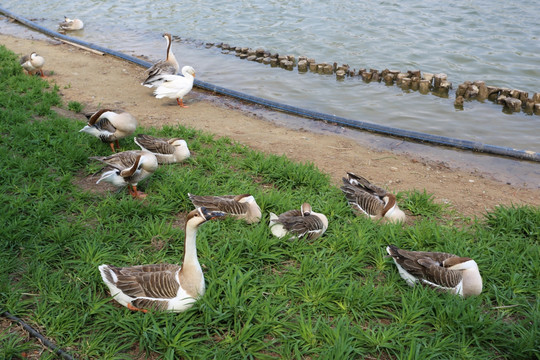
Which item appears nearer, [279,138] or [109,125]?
[109,125]

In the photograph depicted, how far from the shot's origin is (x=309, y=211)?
5.04 m

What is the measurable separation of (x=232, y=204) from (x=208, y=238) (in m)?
0.47

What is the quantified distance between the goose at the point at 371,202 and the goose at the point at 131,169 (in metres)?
2.43

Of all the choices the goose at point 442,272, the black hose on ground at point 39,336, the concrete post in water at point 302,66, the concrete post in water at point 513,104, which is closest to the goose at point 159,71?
the concrete post in water at point 302,66

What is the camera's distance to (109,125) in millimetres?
6562

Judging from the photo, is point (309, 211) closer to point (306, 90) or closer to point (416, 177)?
point (416, 177)

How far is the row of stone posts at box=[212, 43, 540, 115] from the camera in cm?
1010

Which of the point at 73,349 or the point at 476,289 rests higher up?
the point at 476,289

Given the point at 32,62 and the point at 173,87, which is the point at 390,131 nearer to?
the point at 173,87

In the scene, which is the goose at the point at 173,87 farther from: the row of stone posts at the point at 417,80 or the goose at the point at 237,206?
the goose at the point at 237,206

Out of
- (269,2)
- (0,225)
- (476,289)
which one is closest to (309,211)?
(476,289)

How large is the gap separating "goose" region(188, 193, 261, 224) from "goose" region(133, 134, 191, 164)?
142 centimetres

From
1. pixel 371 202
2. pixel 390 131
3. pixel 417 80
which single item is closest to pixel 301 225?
pixel 371 202

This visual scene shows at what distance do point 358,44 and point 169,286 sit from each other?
39.3 feet
